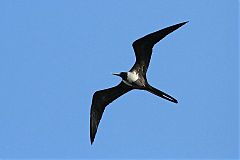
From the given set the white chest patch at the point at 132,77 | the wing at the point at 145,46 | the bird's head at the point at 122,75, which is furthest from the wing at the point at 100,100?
the wing at the point at 145,46

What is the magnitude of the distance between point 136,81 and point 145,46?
82 cm

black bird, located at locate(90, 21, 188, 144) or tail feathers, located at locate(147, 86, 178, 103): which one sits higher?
black bird, located at locate(90, 21, 188, 144)

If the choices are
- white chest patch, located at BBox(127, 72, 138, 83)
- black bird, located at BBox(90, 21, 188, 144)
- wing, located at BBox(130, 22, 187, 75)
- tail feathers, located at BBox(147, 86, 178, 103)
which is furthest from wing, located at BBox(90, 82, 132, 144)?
tail feathers, located at BBox(147, 86, 178, 103)

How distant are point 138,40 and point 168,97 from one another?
1.44 m

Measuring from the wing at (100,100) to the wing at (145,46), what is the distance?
2.44ft

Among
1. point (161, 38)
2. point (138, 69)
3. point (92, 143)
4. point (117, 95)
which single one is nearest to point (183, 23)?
point (161, 38)

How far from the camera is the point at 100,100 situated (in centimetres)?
1564

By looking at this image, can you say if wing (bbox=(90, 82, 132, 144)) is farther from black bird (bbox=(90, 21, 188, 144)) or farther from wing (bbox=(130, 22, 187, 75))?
wing (bbox=(130, 22, 187, 75))

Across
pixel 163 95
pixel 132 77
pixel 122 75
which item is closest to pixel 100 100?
pixel 122 75

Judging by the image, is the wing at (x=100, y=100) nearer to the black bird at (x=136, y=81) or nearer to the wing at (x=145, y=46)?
the black bird at (x=136, y=81)

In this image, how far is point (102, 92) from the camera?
1556 centimetres

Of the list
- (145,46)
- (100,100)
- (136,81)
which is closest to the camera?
(145,46)

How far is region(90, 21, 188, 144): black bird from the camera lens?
14.4m

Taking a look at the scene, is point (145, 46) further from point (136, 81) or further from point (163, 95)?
point (163, 95)
